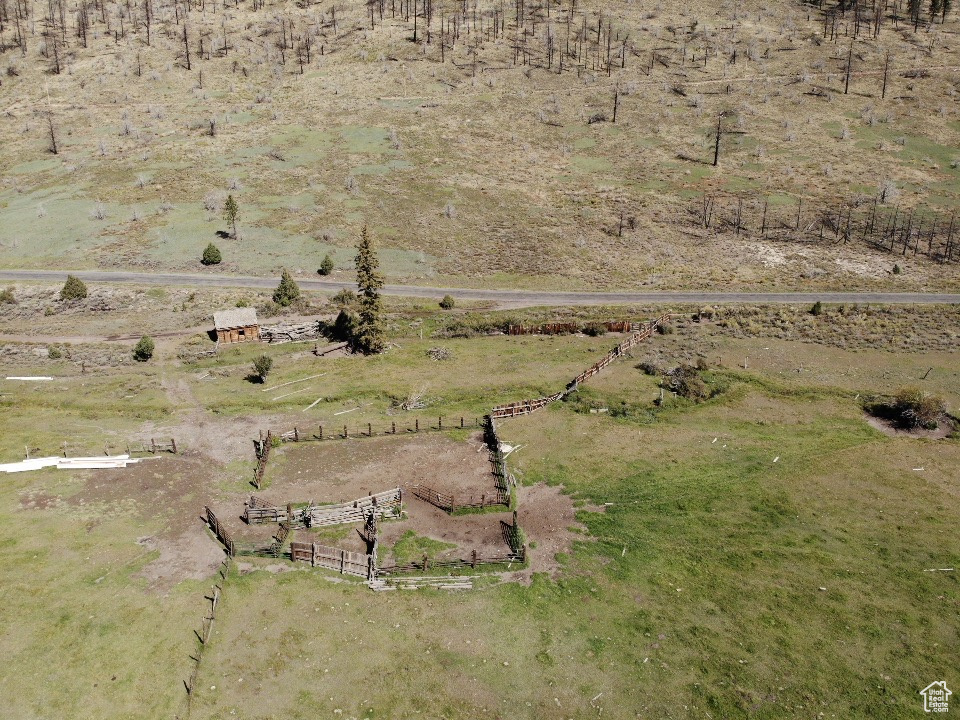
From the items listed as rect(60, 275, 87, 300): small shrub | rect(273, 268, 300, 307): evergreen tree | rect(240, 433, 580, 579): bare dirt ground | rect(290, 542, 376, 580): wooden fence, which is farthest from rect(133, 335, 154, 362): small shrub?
rect(290, 542, 376, 580): wooden fence

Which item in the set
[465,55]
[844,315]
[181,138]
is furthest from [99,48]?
[844,315]

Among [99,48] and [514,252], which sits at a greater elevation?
[99,48]

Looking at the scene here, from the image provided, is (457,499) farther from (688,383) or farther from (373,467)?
(688,383)

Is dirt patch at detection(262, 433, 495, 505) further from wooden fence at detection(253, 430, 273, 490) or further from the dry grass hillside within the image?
the dry grass hillside

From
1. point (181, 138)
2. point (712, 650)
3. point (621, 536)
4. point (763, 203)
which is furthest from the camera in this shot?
point (181, 138)

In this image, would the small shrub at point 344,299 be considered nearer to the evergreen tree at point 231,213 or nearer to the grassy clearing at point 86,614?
the evergreen tree at point 231,213

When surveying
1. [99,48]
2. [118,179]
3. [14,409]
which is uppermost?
[99,48]

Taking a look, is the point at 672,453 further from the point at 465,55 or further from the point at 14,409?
the point at 465,55
